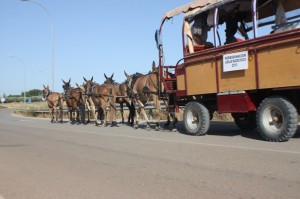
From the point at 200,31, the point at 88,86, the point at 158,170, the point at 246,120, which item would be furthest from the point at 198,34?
the point at 88,86

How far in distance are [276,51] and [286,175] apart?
4.58 m

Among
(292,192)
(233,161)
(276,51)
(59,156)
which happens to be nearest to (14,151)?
(59,156)

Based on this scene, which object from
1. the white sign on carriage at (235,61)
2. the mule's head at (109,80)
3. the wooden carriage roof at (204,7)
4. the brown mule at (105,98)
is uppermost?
the wooden carriage roof at (204,7)

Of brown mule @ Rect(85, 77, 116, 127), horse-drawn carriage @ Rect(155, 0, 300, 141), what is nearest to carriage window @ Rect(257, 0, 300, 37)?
horse-drawn carriage @ Rect(155, 0, 300, 141)

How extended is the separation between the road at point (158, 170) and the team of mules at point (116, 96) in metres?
4.51

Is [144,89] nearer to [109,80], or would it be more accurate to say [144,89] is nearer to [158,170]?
[109,80]

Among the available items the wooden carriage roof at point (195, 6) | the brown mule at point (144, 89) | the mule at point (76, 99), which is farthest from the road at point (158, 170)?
the mule at point (76, 99)

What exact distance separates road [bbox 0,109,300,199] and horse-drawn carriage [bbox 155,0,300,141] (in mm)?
978

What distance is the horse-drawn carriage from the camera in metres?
10.6

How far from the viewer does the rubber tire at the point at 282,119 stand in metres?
10.5

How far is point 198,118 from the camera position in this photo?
13.9m

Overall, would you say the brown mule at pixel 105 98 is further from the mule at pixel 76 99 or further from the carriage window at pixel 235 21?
the carriage window at pixel 235 21

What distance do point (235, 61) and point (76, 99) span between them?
1507cm

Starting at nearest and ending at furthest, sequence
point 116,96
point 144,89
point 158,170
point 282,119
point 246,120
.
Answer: point 158,170 < point 282,119 < point 246,120 < point 144,89 < point 116,96
